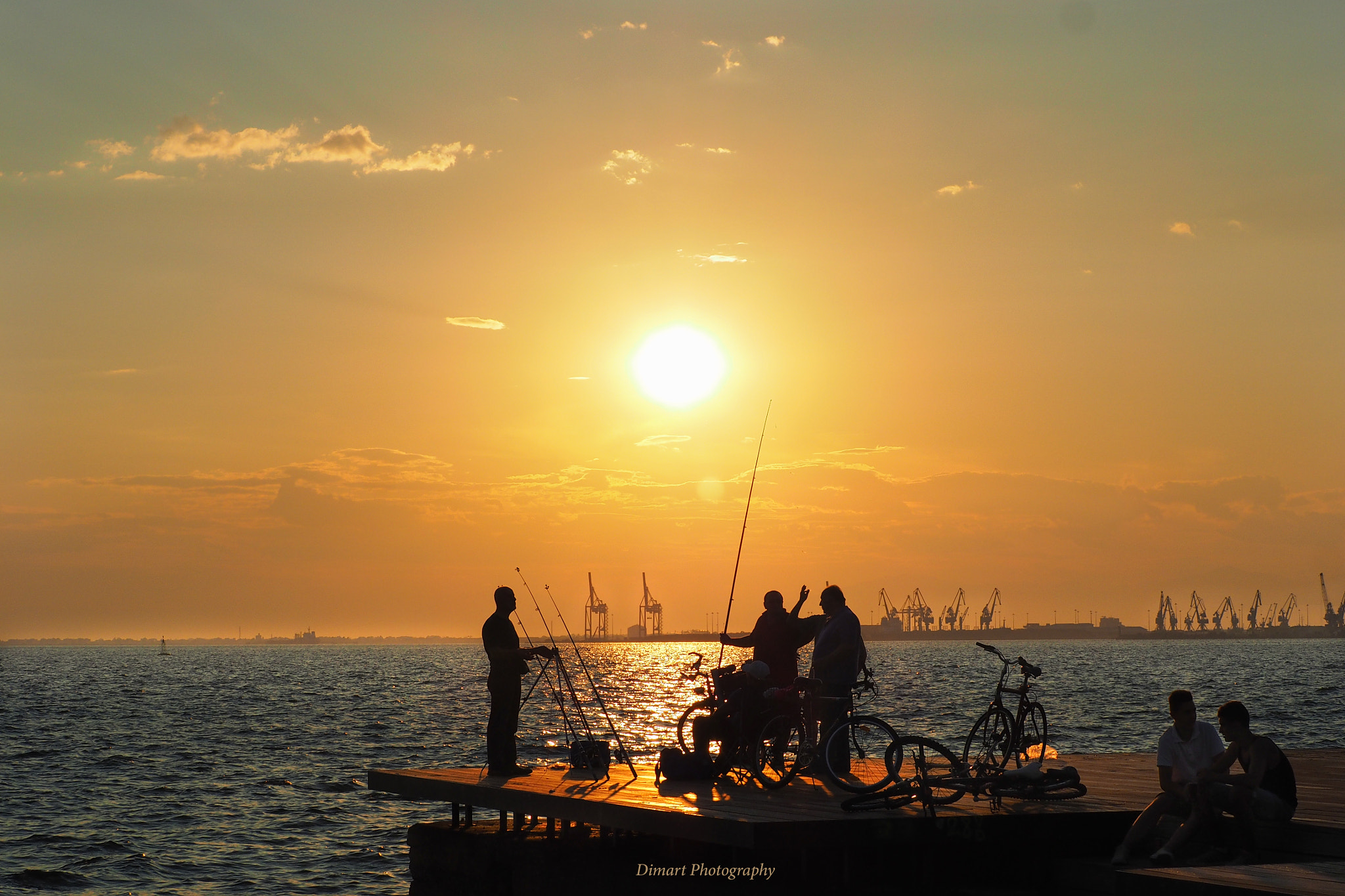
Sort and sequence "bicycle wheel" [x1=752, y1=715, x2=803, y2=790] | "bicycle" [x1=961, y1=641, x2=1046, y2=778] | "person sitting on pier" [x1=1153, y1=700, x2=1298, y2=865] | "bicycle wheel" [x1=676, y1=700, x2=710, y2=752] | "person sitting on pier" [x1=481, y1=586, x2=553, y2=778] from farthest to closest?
1. "bicycle" [x1=961, y1=641, x2=1046, y2=778]
2. "person sitting on pier" [x1=481, y1=586, x2=553, y2=778]
3. "bicycle wheel" [x1=676, y1=700, x2=710, y2=752]
4. "bicycle wheel" [x1=752, y1=715, x2=803, y2=790]
5. "person sitting on pier" [x1=1153, y1=700, x2=1298, y2=865]

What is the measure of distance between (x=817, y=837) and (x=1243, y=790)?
10.6 ft

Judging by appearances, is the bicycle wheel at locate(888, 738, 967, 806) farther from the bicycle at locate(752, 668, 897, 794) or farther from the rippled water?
the rippled water

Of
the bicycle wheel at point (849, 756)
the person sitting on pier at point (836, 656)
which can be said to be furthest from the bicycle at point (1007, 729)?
the person sitting on pier at point (836, 656)

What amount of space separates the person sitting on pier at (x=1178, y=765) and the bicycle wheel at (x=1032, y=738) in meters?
3.81

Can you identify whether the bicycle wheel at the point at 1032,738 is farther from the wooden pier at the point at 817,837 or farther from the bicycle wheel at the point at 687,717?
the bicycle wheel at the point at 687,717

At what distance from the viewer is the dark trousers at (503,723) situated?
43.4 ft

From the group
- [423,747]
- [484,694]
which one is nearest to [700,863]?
[423,747]

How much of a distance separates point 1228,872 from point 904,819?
283 cm

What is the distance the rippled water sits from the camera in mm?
20219

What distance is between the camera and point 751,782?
11.8 metres

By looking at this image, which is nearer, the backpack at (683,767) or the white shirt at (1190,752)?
the white shirt at (1190,752)

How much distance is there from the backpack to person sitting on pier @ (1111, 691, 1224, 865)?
13.2 ft

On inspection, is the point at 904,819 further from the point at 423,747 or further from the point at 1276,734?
the point at 1276,734

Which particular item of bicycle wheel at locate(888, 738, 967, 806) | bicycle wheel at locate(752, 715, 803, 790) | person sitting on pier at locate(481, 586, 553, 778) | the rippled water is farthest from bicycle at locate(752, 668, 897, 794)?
the rippled water
